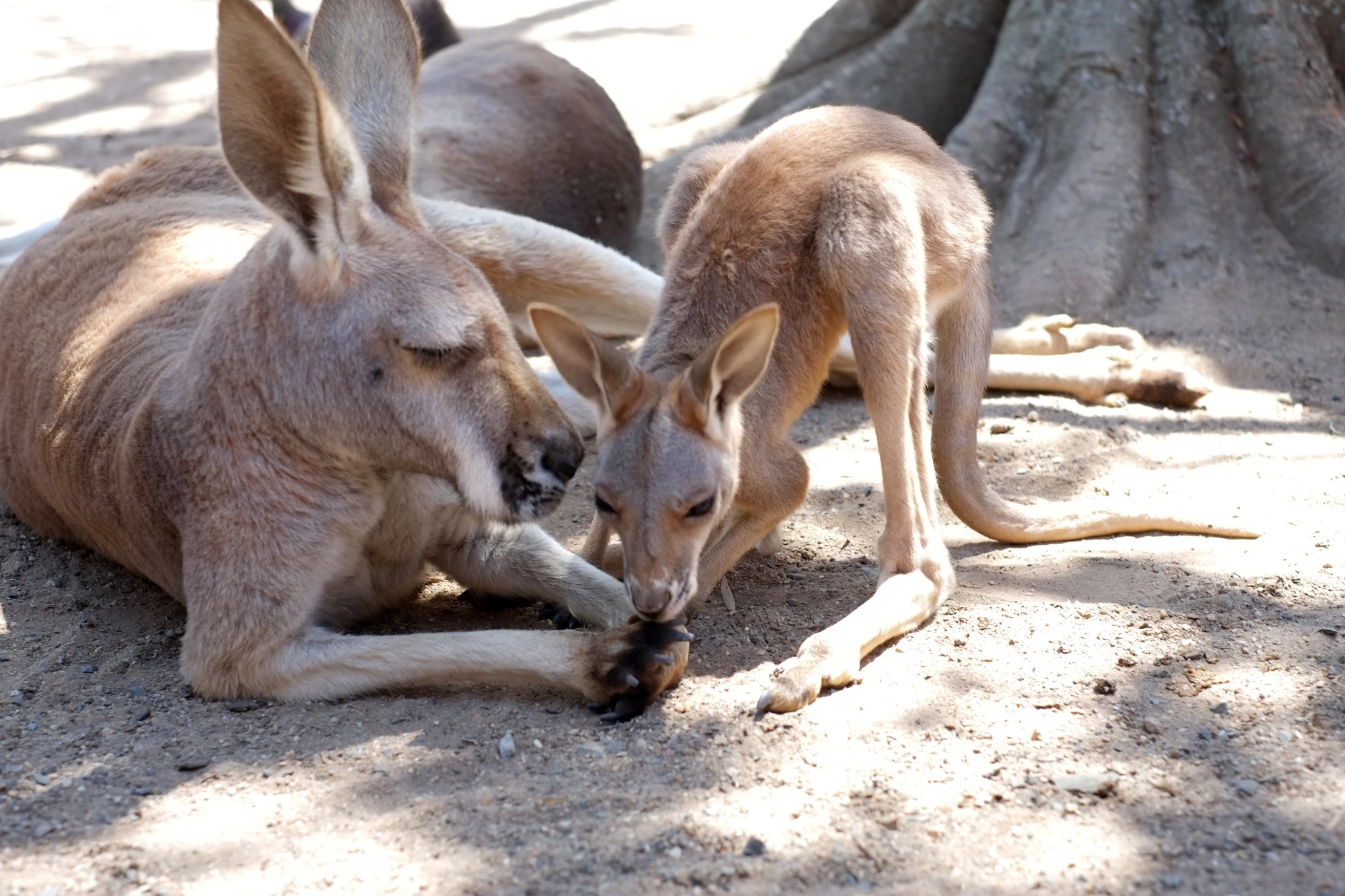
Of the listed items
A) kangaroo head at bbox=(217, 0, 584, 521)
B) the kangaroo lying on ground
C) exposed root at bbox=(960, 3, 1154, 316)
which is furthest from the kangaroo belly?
exposed root at bbox=(960, 3, 1154, 316)

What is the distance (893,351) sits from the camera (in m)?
3.28

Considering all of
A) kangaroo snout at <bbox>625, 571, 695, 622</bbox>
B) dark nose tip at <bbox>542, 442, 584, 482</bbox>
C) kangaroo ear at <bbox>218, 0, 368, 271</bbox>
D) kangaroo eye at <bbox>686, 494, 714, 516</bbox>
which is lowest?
kangaroo snout at <bbox>625, 571, 695, 622</bbox>

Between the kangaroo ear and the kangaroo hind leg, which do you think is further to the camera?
the kangaroo hind leg

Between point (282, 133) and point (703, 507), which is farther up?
point (282, 133)

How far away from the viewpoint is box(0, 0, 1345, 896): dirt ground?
2.29 meters

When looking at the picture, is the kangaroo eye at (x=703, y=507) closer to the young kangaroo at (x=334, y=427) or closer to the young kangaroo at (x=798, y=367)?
the young kangaroo at (x=798, y=367)

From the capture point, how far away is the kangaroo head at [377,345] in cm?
283

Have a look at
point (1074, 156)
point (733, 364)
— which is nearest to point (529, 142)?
point (1074, 156)

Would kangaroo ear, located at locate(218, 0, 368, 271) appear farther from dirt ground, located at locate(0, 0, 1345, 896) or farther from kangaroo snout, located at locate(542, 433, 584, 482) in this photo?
dirt ground, located at locate(0, 0, 1345, 896)

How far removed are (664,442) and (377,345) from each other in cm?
68

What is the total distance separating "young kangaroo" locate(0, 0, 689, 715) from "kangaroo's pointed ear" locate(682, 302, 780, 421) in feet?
1.07

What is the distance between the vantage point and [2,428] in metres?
3.88

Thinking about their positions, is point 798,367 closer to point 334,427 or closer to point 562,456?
point 562,456

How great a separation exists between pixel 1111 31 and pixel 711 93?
2.56 meters
